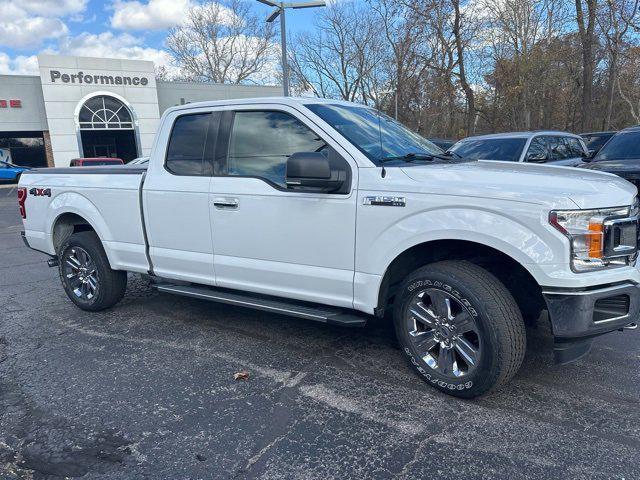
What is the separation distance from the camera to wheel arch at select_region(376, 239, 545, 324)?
11.2 feet

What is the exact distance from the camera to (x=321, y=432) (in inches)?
117

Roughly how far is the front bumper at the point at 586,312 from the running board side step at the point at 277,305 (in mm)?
1271

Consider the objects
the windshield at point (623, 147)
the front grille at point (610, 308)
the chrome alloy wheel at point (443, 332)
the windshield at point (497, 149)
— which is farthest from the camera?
the windshield at point (497, 149)

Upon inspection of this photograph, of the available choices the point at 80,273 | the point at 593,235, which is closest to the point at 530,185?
the point at 593,235

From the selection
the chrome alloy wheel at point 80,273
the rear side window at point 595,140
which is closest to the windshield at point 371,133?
the chrome alloy wheel at point 80,273

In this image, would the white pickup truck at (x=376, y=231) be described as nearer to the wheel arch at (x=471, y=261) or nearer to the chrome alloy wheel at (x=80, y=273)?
the wheel arch at (x=471, y=261)

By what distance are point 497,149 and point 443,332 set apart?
641cm

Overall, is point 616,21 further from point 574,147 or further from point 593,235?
point 593,235

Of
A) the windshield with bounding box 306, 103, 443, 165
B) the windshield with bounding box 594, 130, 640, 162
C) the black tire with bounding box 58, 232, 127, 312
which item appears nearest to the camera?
the windshield with bounding box 306, 103, 443, 165

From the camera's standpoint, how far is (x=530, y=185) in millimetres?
2975

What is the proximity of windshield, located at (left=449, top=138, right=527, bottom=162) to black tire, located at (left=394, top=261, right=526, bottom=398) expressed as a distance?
5.77 metres

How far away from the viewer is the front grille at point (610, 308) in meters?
2.93

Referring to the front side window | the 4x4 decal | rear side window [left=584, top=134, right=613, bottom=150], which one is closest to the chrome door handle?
the front side window

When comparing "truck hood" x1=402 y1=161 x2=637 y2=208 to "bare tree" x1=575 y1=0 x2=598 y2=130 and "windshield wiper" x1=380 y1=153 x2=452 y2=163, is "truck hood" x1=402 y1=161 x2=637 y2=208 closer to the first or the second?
"windshield wiper" x1=380 y1=153 x2=452 y2=163
